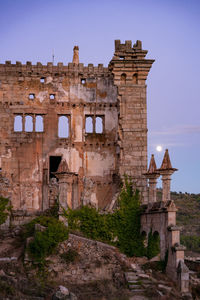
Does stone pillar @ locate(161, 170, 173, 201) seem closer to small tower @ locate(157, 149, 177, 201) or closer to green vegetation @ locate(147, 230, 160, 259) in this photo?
small tower @ locate(157, 149, 177, 201)

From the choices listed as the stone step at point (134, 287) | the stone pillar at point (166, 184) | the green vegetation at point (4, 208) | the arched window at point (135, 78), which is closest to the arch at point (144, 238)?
the stone pillar at point (166, 184)

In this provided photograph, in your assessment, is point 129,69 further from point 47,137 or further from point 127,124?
point 47,137

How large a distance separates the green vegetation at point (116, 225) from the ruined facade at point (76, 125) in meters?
2.17

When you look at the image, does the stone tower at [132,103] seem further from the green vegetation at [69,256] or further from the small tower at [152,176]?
the green vegetation at [69,256]

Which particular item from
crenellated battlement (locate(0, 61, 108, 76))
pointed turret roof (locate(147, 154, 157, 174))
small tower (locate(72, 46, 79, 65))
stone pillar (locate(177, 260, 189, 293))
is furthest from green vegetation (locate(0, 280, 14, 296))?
small tower (locate(72, 46, 79, 65))

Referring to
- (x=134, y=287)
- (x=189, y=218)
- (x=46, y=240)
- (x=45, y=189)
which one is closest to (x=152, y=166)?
(x=45, y=189)

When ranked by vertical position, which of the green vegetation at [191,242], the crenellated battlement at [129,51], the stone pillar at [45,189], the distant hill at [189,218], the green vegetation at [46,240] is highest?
the crenellated battlement at [129,51]

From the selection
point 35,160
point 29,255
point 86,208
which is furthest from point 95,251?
point 35,160

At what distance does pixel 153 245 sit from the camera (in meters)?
25.2

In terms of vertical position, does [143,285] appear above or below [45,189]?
below

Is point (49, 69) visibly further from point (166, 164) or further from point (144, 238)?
point (144, 238)

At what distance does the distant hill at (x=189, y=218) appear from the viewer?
1912 inches

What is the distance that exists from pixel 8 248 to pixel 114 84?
12.3 metres

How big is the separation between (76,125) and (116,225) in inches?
281
